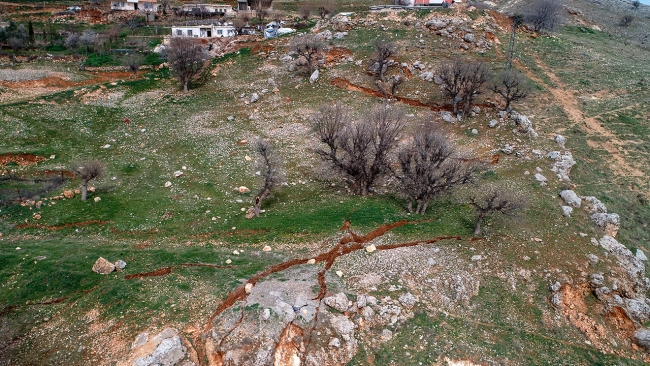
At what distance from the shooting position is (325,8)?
268 ft

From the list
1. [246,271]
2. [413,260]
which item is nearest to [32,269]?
[246,271]

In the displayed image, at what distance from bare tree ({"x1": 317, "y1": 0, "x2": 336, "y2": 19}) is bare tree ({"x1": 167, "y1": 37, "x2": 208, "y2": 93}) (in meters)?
27.7

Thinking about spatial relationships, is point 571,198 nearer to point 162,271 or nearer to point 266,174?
point 266,174

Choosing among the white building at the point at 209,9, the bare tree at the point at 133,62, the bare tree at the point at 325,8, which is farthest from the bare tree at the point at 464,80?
the white building at the point at 209,9

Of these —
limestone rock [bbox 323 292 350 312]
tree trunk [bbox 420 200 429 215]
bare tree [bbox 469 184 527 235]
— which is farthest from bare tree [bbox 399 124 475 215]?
limestone rock [bbox 323 292 350 312]

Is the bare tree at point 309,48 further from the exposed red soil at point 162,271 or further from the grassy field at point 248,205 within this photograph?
the exposed red soil at point 162,271

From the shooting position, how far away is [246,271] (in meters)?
27.5

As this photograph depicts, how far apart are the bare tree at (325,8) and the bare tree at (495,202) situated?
50.3 metres

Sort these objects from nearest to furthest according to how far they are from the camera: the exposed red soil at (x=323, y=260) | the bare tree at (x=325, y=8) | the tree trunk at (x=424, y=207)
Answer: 1. the exposed red soil at (x=323, y=260)
2. the tree trunk at (x=424, y=207)
3. the bare tree at (x=325, y=8)

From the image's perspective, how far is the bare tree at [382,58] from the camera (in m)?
53.0

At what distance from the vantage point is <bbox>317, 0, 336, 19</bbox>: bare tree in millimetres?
77625

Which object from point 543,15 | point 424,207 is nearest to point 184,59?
point 424,207

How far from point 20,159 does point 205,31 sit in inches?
1573

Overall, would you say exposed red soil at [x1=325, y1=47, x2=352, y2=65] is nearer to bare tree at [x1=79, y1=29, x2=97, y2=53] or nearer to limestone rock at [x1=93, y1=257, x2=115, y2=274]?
bare tree at [x1=79, y1=29, x2=97, y2=53]
